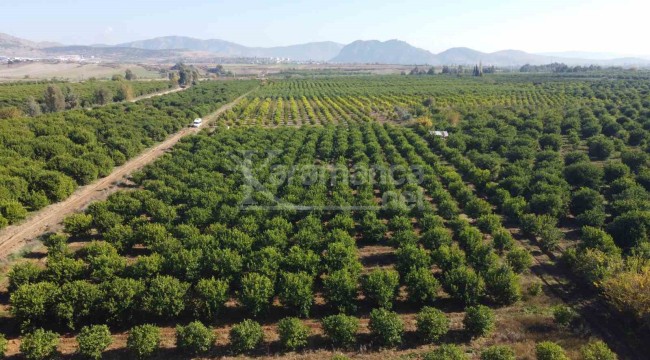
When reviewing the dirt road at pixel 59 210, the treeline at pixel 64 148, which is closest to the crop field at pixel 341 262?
the treeline at pixel 64 148

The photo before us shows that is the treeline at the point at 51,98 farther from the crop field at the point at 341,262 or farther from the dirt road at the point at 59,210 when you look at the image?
the crop field at the point at 341,262

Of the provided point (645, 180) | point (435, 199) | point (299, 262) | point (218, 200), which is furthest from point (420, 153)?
point (299, 262)

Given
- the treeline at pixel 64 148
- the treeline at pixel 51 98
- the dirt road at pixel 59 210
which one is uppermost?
the treeline at pixel 51 98

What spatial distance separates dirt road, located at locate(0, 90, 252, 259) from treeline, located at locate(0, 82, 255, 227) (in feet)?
3.12

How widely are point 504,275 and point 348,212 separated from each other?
14517mm

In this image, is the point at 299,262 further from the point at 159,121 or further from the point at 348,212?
the point at 159,121

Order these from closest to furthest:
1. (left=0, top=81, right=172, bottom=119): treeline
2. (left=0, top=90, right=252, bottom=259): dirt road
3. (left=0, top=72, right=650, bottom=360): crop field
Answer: (left=0, top=72, right=650, bottom=360): crop field → (left=0, top=90, right=252, bottom=259): dirt road → (left=0, top=81, right=172, bottom=119): treeline

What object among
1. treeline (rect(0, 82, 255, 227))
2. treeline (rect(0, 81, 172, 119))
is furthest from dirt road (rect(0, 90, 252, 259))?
treeline (rect(0, 81, 172, 119))

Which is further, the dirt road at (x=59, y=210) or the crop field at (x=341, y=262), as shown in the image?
the dirt road at (x=59, y=210)

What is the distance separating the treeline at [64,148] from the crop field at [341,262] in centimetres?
61

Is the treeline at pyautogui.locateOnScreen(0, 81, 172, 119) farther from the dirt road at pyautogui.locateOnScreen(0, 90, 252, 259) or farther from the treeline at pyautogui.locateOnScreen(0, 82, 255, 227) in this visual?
the dirt road at pyautogui.locateOnScreen(0, 90, 252, 259)

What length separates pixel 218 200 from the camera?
121 ft

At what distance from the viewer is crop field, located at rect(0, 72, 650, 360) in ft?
70.3

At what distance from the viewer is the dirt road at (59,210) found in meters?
33.3
